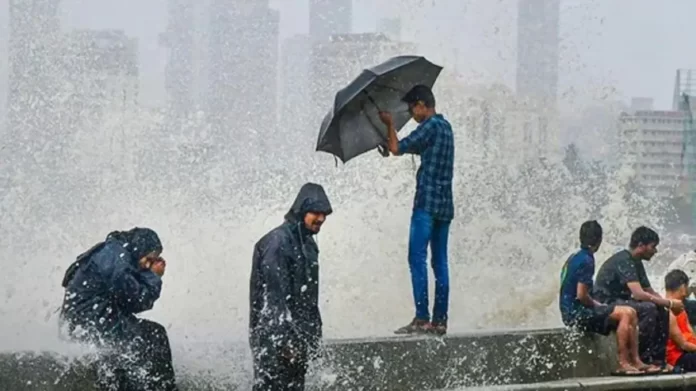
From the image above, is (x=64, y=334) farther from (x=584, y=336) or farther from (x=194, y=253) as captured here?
(x=194, y=253)

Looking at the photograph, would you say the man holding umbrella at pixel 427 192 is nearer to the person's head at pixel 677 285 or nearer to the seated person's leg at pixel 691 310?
the person's head at pixel 677 285

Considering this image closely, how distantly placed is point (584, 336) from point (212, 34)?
17.0 m

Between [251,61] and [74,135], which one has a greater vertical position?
[251,61]

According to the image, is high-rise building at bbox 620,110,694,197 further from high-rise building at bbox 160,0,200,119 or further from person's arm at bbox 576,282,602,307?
person's arm at bbox 576,282,602,307

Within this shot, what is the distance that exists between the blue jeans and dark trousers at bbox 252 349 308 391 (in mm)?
1877

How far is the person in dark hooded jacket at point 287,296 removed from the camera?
6172mm

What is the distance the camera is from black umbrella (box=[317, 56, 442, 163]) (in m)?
7.88

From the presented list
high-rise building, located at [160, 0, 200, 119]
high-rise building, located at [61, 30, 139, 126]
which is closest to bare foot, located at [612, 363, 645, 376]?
high-rise building, located at [61, 30, 139, 126]

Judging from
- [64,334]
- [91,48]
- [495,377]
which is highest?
[91,48]

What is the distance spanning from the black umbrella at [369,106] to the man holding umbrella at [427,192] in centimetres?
7

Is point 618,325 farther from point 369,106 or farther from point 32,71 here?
point 32,71

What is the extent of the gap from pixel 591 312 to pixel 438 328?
3.75ft

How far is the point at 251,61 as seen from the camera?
2431 centimetres

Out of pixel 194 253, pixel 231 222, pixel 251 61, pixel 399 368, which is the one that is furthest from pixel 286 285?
pixel 251 61
